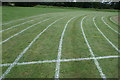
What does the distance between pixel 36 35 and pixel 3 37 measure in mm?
2034

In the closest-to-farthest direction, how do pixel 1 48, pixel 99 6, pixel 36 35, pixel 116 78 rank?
pixel 116 78 < pixel 1 48 < pixel 36 35 < pixel 99 6

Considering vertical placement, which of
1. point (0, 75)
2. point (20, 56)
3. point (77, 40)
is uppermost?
point (77, 40)

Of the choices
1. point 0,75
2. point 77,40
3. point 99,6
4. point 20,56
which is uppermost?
point 99,6

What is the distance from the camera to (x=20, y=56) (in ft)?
18.8

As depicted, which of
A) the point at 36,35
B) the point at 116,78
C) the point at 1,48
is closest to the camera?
the point at 116,78

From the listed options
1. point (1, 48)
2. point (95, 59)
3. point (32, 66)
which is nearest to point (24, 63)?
point (32, 66)

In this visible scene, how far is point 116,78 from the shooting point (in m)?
4.26

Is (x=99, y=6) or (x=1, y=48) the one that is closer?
(x=1, y=48)

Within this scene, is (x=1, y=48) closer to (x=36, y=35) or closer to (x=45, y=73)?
(x=36, y=35)

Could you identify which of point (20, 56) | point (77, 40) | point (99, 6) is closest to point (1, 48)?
point (20, 56)

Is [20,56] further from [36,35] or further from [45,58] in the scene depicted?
[36,35]

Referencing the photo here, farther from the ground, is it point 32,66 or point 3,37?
point 3,37

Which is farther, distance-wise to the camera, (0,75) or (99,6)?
(99,6)

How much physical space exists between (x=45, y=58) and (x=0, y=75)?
6.08 feet
